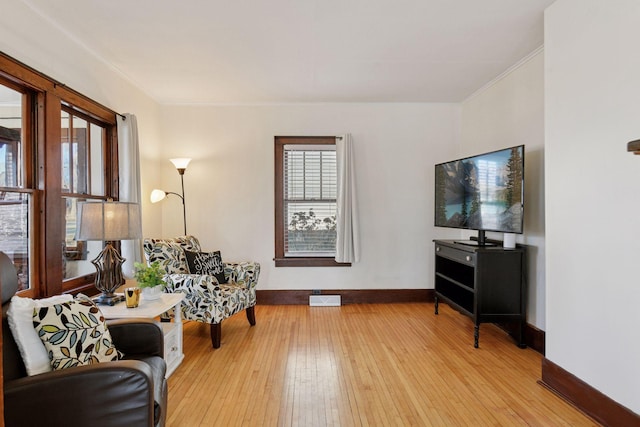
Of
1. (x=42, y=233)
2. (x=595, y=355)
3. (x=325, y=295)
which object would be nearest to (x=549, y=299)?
(x=595, y=355)

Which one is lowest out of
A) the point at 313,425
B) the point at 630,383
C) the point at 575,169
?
the point at 313,425

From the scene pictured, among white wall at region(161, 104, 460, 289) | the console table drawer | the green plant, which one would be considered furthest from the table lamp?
the console table drawer

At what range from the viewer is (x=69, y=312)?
5.63ft

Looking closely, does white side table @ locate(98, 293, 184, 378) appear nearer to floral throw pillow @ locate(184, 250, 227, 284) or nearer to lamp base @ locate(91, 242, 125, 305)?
lamp base @ locate(91, 242, 125, 305)

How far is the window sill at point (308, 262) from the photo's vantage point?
4.59 metres

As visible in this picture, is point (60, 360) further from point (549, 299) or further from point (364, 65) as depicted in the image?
point (364, 65)

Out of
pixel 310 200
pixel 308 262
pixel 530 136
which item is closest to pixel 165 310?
pixel 308 262

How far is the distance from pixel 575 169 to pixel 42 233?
3602 millimetres

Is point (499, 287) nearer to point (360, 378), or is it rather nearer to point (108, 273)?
point (360, 378)

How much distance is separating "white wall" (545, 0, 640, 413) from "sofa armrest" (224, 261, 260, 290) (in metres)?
2.63

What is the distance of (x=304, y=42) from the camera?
9.59 ft

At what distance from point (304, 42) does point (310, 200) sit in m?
2.15

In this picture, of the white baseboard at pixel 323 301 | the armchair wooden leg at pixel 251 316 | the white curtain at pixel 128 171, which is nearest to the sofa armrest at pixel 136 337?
the white curtain at pixel 128 171

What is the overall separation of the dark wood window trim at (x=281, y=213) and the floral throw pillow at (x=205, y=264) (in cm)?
97
